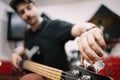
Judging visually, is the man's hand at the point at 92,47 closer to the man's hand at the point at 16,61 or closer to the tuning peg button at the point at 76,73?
the tuning peg button at the point at 76,73

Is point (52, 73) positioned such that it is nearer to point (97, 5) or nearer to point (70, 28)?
point (70, 28)

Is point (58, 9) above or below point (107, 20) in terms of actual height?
above

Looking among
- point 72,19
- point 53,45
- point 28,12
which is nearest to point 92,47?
point 53,45

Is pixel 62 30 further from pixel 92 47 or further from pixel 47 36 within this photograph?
pixel 92 47

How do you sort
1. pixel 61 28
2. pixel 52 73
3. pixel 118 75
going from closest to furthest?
pixel 52 73 < pixel 61 28 < pixel 118 75

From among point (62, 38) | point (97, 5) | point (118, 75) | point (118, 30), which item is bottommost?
point (118, 75)

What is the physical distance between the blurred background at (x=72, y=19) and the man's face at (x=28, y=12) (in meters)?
1.20

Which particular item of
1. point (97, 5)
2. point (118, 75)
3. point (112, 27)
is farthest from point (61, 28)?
point (97, 5)

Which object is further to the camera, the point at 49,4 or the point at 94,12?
the point at 49,4

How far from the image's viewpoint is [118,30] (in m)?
2.70

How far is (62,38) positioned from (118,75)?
791mm

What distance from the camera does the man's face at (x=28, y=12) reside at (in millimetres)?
1491

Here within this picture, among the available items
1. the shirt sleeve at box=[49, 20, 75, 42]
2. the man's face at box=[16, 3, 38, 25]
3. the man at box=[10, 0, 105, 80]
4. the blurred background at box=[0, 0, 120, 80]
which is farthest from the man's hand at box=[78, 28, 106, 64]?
the blurred background at box=[0, 0, 120, 80]

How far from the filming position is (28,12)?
1.53 m
